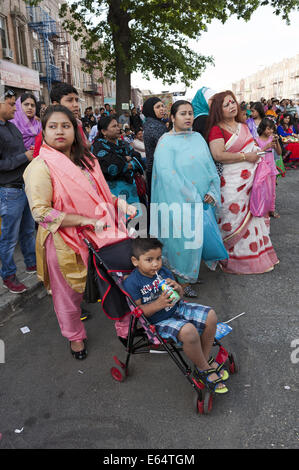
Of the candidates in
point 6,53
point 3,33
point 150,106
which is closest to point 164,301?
point 150,106

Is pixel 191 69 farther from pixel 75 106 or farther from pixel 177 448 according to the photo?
pixel 177 448

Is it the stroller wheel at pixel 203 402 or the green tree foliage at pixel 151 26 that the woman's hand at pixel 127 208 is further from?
the green tree foliage at pixel 151 26

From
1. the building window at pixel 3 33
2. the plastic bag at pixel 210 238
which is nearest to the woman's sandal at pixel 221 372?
the plastic bag at pixel 210 238

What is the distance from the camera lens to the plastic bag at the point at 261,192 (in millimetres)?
4250

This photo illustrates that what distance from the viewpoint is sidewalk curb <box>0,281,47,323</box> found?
370cm

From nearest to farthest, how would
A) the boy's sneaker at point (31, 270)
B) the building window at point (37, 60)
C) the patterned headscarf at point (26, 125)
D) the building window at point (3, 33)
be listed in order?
the boy's sneaker at point (31, 270), the patterned headscarf at point (26, 125), the building window at point (3, 33), the building window at point (37, 60)

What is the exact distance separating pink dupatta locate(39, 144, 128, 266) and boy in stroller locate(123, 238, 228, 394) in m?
0.28

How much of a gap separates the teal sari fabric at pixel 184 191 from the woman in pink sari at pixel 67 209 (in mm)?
1133

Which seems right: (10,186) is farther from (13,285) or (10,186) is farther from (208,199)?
(208,199)

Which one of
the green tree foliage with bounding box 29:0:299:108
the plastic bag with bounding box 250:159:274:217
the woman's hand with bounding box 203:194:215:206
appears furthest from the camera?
the green tree foliage with bounding box 29:0:299:108

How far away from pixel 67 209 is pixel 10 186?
1.62 metres

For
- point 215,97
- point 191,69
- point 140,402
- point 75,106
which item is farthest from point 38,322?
point 191,69

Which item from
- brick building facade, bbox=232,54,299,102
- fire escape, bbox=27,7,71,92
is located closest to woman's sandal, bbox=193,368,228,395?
fire escape, bbox=27,7,71,92

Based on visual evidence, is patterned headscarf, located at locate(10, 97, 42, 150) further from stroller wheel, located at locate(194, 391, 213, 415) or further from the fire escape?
the fire escape
